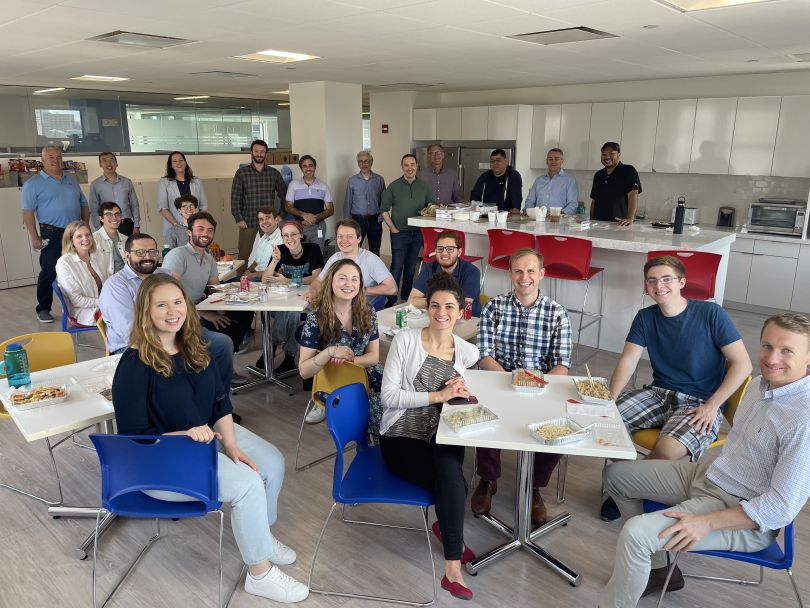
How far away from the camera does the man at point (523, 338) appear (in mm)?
3201

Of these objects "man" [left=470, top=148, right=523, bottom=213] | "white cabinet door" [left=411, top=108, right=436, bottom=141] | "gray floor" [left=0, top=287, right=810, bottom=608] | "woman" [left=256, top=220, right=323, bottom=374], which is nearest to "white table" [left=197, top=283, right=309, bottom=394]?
"woman" [left=256, top=220, right=323, bottom=374]

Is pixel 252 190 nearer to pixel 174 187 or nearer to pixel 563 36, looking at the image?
pixel 174 187

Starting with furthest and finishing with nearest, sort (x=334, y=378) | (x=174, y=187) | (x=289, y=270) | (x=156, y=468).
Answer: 1. (x=174, y=187)
2. (x=289, y=270)
3. (x=334, y=378)
4. (x=156, y=468)

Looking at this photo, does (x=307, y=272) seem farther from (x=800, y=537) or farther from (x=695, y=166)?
(x=695, y=166)

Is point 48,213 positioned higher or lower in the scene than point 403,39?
lower

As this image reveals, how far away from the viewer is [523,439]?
241 cm

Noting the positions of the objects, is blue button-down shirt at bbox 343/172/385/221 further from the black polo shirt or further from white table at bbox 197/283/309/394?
white table at bbox 197/283/309/394

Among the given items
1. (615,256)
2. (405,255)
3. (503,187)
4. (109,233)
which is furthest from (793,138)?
(109,233)

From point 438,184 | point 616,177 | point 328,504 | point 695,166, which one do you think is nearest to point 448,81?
point 438,184

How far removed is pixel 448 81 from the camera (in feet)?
26.0

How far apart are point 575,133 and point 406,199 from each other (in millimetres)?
2920

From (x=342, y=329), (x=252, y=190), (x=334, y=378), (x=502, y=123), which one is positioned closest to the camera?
(x=334, y=378)

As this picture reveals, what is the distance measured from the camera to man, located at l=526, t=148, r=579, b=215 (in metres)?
6.82

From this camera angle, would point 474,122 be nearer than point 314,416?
No
